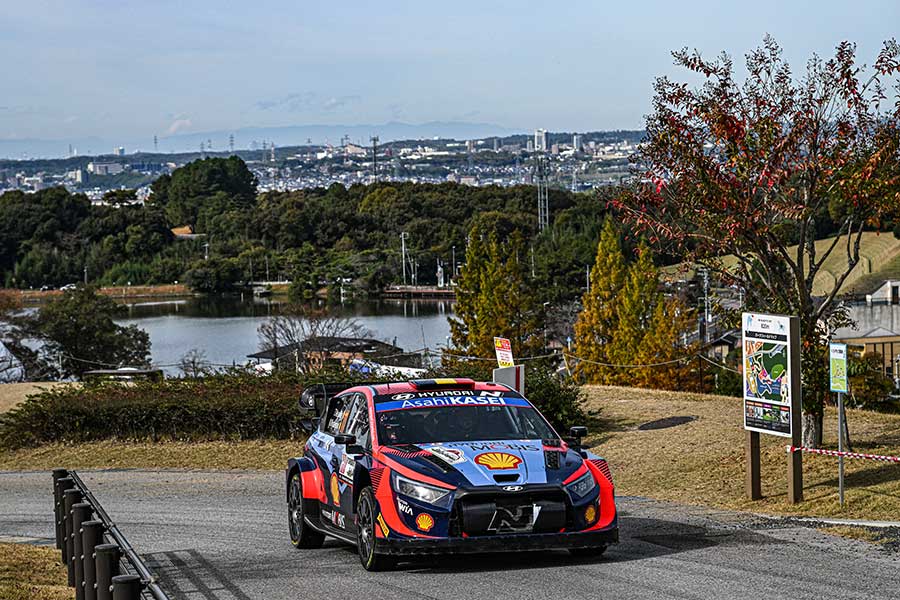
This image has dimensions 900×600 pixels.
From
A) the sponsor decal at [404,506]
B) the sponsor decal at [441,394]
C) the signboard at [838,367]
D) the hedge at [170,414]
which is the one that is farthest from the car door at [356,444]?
the hedge at [170,414]

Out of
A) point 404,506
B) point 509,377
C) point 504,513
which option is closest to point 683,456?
point 509,377

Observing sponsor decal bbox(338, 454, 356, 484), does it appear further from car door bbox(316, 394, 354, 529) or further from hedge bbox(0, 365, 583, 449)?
hedge bbox(0, 365, 583, 449)

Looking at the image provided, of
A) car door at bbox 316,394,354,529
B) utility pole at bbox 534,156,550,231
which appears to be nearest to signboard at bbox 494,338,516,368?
car door at bbox 316,394,354,529

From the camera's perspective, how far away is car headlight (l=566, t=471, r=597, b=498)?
10742 millimetres

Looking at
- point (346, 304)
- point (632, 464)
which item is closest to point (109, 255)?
point (346, 304)

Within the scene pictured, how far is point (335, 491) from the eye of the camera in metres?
12.2

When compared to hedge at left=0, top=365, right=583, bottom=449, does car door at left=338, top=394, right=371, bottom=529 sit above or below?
above

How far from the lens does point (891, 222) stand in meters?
17.6

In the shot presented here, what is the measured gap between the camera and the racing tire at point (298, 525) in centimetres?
1300

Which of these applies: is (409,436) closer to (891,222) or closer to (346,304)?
(891,222)

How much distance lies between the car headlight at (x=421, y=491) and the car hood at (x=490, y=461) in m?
0.11

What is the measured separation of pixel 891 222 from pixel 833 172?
1.24m

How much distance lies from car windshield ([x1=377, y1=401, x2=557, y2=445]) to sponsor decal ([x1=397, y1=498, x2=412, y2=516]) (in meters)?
0.93

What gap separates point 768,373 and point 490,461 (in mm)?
5416
